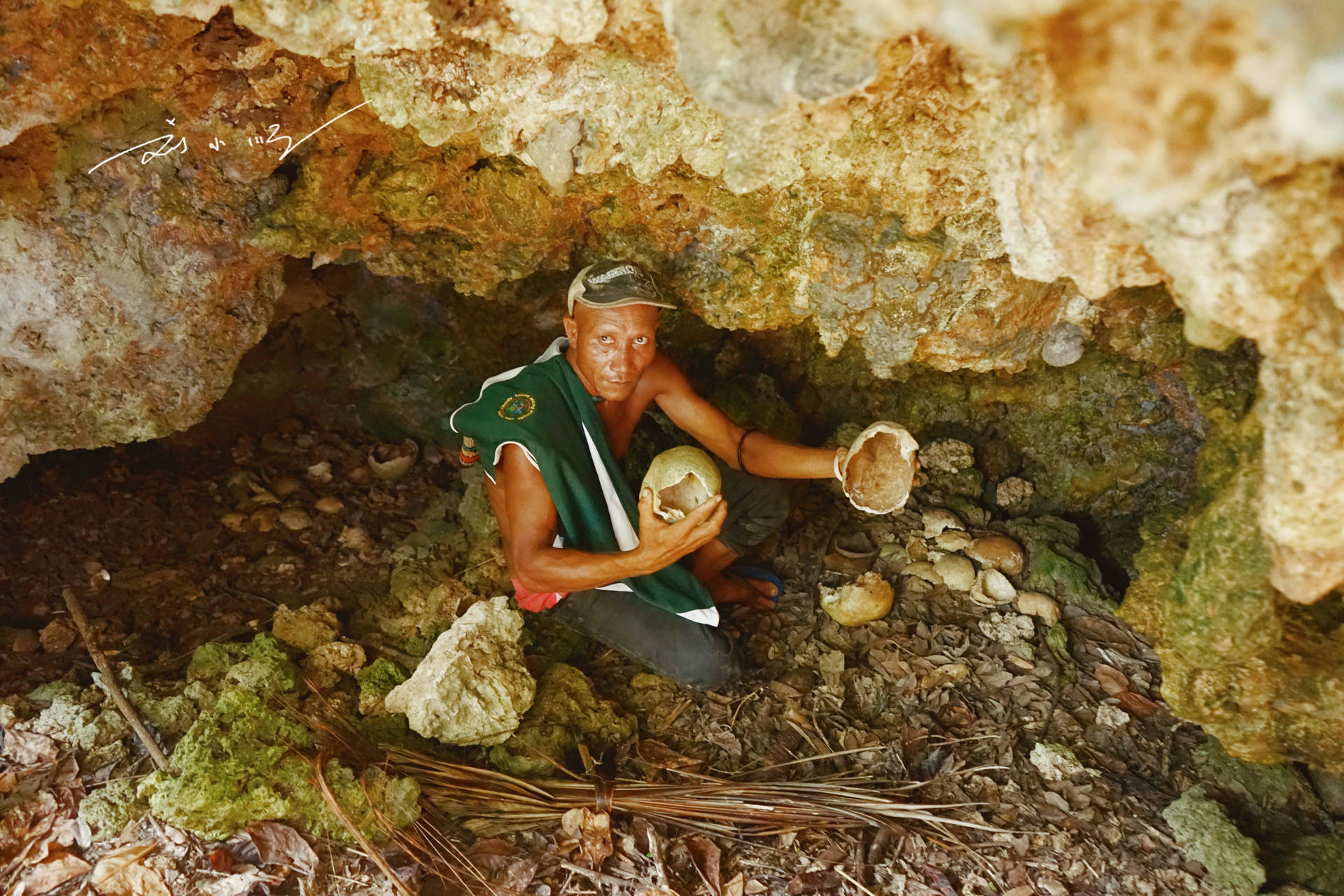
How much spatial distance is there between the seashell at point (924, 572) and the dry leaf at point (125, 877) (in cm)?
302

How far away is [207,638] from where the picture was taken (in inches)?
139

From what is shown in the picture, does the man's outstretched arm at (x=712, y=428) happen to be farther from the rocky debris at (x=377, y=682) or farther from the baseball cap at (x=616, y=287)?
the rocky debris at (x=377, y=682)

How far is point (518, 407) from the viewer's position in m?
3.42

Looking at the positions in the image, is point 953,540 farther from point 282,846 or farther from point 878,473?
point 282,846

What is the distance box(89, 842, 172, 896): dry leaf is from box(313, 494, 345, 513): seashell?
2.08m

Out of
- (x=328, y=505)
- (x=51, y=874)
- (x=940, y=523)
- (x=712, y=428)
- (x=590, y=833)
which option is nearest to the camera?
(x=51, y=874)

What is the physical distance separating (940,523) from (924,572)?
0.90 feet

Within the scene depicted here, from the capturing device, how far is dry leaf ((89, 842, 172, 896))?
2449mm

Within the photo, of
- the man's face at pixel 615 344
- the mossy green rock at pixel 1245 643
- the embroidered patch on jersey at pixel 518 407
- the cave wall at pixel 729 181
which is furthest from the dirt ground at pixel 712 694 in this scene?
the man's face at pixel 615 344

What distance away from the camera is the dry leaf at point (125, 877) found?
2449 mm

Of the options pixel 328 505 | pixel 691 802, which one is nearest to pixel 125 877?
pixel 691 802

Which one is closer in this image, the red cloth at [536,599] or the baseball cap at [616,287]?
the baseball cap at [616,287]

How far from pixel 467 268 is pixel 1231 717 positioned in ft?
10.3

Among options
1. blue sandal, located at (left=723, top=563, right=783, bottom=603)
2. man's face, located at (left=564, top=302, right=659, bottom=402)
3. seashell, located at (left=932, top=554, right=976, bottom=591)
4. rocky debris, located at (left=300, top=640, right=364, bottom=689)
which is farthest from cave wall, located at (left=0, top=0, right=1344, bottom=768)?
blue sandal, located at (left=723, top=563, right=783, bottom=603)
